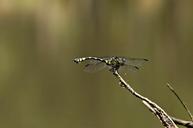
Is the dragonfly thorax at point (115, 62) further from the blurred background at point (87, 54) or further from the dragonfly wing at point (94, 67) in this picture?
the blurred background at point (87, 54)

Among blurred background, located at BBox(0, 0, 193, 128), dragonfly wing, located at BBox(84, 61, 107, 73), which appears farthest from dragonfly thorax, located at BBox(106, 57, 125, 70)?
blurred background, located at BBox(0, 0, 193, 128)

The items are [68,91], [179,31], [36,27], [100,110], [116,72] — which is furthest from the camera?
[36,27]

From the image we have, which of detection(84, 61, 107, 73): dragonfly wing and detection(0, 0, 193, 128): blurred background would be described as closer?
detection(84, 61, 107, 73): dragonfly wing

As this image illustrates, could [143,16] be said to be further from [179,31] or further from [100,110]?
[100,110]

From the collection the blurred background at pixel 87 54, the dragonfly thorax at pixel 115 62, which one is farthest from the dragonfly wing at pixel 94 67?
the blurred background at pixel 87 54

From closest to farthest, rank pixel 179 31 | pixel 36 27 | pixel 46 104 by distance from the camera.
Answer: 1. pixel 46 104
2. pixel 179 31
3. pixel 36 27

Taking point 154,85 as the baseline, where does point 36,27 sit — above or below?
above

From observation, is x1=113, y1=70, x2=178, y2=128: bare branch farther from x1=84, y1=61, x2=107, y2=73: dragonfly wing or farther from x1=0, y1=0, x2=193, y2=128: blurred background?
x1=0, y1=0, x2=193, y2=128: blurred background

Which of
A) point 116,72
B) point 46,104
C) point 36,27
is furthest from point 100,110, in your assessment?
point 36,27

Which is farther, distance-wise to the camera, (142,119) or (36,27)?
(36,27)
